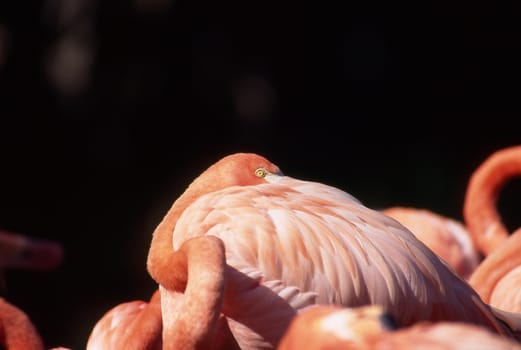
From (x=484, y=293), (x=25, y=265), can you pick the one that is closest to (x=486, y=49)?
(x=484, y=293)

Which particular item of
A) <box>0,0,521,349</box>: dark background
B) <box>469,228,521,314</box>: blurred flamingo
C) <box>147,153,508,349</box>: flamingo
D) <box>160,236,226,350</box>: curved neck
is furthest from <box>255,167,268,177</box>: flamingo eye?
<box>0,0,521,349</box>: dark background

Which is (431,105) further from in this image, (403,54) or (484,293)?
(484,293)

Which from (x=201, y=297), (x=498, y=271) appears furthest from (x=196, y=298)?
(x=498, y=271)

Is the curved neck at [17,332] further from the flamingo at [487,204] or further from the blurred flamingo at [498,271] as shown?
the flamingo at [487,204]

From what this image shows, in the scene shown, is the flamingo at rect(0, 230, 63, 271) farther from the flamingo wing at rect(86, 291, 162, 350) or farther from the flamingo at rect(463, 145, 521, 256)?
the flamingo at rect(463, 145, 521, 256)

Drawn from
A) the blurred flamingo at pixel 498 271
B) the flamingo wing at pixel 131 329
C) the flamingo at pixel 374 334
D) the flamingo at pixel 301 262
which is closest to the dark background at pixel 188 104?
the flamingo wing at pixel 131 329
